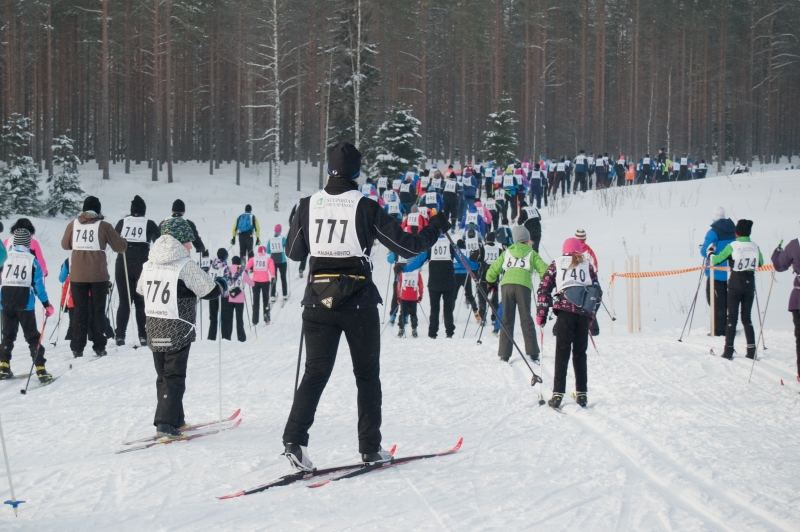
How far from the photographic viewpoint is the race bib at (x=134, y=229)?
9836 mm

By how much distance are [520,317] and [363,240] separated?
16.3 feet

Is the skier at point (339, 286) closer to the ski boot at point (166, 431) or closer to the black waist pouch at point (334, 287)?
the black waist pouch at point (334, 287)

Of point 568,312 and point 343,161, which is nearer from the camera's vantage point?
point 343,161

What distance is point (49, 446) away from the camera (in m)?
5.44

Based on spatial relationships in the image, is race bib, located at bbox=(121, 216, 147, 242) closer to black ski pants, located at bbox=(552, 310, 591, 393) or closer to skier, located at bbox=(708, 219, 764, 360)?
black ski pants, located at bbox=(552, 310, 591, 393)

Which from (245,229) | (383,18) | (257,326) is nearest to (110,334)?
(257,326)

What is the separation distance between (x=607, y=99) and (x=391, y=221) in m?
55.6

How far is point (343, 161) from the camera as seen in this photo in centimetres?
444

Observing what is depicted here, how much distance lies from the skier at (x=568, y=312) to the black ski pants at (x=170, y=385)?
3.07 metres

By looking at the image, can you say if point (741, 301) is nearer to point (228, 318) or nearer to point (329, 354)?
point (329, 354)

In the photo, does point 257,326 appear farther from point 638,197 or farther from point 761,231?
point 638,197

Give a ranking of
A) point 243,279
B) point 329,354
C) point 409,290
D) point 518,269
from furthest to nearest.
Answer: point 243,279, point 409,290, point 518,269, point 329,354

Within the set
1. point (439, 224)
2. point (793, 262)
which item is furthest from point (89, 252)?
point (793, 262)

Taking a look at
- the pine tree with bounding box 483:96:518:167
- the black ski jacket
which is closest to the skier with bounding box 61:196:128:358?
the black ski jacket
